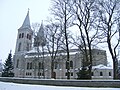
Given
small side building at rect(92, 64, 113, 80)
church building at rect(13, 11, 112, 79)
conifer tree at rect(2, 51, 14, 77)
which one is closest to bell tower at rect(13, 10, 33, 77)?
church building at rect(13, 11, 112, 79)

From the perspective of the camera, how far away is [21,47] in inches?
2781

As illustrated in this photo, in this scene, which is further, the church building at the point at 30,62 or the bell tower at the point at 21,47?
the bell tower at the point at 21,47

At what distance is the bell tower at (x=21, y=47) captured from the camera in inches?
2665

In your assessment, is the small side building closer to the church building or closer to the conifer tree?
the church building

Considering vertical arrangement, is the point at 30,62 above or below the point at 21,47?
below

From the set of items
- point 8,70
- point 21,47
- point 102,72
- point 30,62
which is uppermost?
point 21,47

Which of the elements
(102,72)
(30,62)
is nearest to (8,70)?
(30,62)

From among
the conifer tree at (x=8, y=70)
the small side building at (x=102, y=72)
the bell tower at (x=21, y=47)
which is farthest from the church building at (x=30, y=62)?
the conifer tree at (x=8, y=70)

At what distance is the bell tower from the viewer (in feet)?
222

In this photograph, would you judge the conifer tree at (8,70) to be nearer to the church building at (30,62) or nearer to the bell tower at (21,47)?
the church building at (30,62)

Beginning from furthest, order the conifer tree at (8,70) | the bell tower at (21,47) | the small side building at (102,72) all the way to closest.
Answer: the bell tower at (21,47) → the small side building at (102,72) → the conifer tree at (8,70)

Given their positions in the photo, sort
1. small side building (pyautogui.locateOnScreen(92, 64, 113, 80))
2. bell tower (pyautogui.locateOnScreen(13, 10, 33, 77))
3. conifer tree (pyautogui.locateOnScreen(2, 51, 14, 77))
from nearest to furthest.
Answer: conifer tree (pyautogui.locateOnScreen(2, 51, 14, 77)) < small side building (pyautogui.locateOnScreen(92, 64, 113, 80)) < bell tower (pyautogui.locateOnScreen(13, 10, 33, 77))

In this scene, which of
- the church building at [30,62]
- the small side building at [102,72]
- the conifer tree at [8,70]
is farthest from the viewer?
the church building at [30,62]

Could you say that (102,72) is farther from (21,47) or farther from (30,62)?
(21,47)
